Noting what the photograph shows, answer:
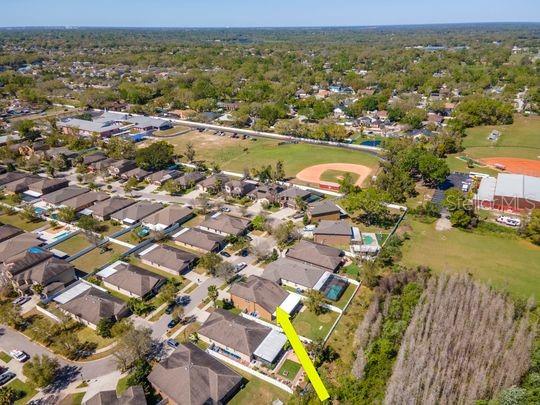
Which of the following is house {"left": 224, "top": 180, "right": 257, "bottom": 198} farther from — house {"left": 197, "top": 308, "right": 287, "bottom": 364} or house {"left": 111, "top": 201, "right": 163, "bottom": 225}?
house {"left": 197, "top": 308, "right": 287, "bottom": 364}

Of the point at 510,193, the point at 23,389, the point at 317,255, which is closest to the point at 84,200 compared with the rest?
the point at 23,389

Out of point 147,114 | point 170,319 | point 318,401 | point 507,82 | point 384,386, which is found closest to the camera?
point 318,401

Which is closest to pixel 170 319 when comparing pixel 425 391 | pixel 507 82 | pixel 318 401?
pixel 318 401

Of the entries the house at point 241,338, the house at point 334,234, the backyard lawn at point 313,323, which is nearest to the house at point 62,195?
the house at point 241,338

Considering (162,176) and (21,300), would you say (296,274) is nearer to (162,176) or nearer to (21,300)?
(21,300)

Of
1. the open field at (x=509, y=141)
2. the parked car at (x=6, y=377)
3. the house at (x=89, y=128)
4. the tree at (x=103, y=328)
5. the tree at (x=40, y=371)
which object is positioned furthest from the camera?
the house at (x=89, y=128)

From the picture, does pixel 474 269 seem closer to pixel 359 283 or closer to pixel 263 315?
pixel 359 283

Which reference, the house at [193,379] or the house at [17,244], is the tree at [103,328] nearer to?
the house at [193,379]
